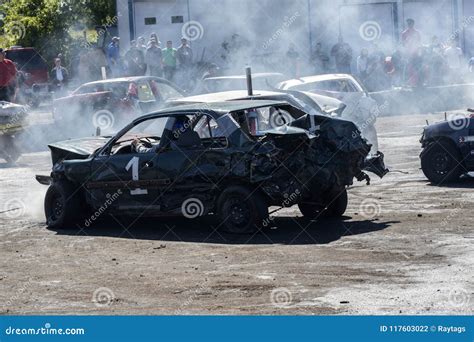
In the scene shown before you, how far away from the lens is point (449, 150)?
15.6m

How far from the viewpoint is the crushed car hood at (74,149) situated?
1349cm

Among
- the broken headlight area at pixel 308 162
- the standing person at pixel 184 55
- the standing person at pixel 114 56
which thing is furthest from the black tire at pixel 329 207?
the standing person at pixel 114 56

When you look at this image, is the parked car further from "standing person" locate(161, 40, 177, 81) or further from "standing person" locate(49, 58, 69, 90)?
"standing person" locate(49, 58, 69, 90)

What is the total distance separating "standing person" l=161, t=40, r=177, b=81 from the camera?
30.3 metres

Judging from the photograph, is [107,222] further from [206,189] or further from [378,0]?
[378,0]

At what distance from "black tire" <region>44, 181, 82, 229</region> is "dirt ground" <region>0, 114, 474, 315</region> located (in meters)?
0.20

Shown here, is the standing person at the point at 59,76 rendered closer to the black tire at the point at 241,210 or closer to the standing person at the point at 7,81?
the standing person at the point at 7,81

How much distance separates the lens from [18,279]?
1012 cm

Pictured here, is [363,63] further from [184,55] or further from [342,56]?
[184,55]

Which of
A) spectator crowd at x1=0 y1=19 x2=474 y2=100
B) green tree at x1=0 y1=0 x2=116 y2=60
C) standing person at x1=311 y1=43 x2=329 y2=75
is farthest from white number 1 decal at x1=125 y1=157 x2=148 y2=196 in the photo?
green tree at x1=0 y1=0 x2=116 y2=60

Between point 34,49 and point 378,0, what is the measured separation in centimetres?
1514

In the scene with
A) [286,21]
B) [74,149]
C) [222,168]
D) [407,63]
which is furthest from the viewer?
[286,21]

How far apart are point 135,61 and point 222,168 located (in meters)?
18.4

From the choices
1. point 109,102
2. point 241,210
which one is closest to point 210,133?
point 241,210
